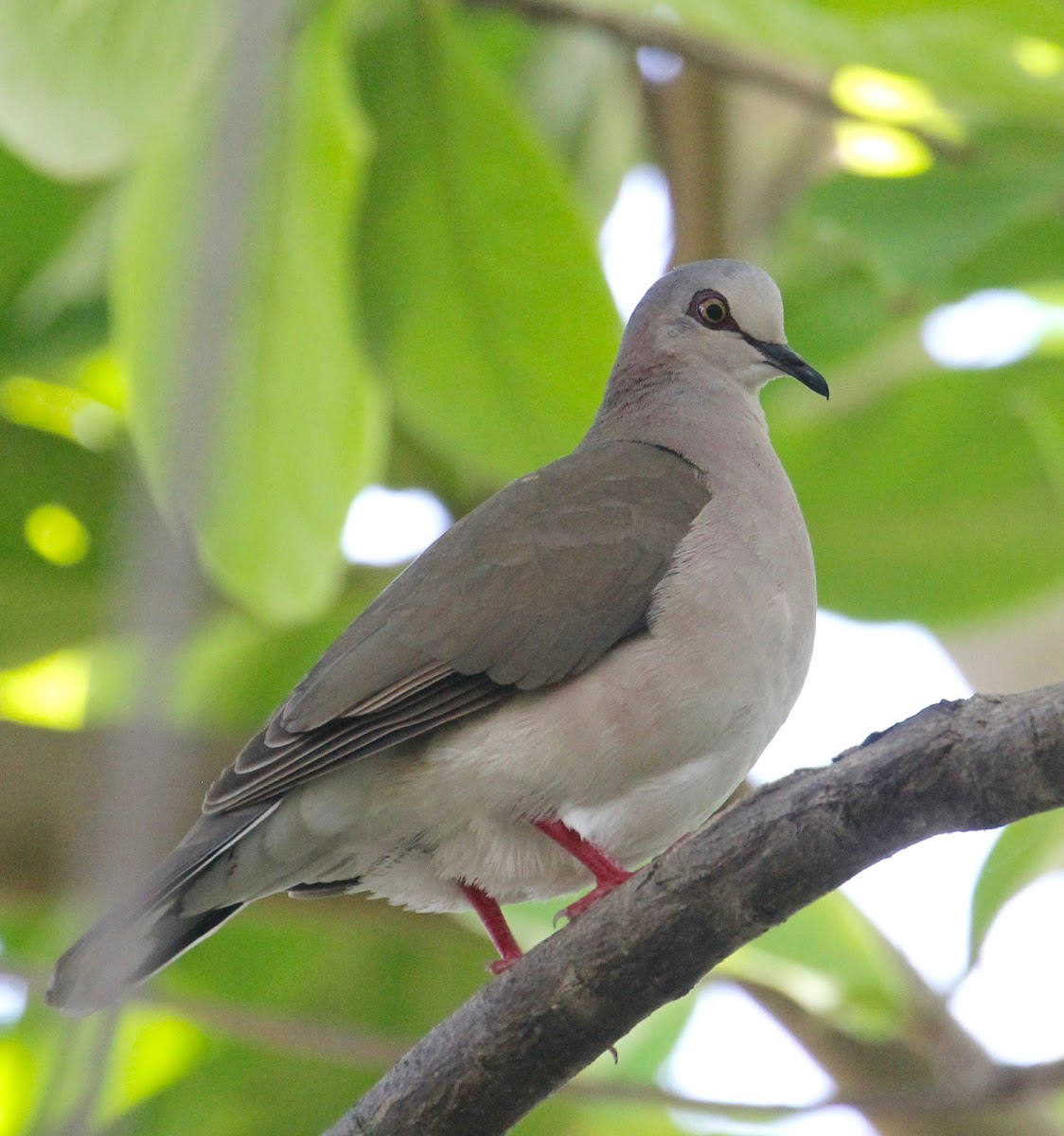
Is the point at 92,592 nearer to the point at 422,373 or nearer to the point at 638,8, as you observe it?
the point at 422,373

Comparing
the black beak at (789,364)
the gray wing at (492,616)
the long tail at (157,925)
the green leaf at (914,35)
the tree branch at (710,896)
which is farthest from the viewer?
the black beak at (789,364)

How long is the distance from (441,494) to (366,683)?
1.78m

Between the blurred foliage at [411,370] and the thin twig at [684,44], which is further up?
the thin twig at [684,44]

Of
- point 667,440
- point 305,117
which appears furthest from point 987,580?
point 305,117

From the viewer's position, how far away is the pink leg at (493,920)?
9.57 ft

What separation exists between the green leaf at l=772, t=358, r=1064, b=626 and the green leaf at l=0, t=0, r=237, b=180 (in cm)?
177

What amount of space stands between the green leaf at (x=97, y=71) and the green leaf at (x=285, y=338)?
0.18 metres

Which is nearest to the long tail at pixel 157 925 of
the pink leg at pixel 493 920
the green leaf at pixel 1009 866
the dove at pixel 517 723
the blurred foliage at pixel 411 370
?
the dove at pixel 517 723

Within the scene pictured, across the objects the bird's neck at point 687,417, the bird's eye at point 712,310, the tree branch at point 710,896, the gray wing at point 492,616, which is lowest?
the tree branch at point 710,896

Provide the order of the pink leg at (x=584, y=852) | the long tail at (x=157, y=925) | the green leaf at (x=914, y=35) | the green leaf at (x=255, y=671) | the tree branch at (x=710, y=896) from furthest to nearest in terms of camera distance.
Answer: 1. the green leaf at (x=255, y=671)
2. the green leaf at (x=914, y=35)
3. the pink leg at (x=584, y=852)
4. the long tail at (x=157, y=925)
5. the tree branch at (x=710, y=896)

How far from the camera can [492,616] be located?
279 cm

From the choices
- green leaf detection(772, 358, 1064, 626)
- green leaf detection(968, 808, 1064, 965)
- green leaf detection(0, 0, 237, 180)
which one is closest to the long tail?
green leaf detection(0, 0, 237, 180)

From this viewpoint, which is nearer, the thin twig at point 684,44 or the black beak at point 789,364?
the black beak at point 789,364

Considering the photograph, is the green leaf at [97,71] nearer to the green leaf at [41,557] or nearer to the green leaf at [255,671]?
the green leaf at [41,557]
